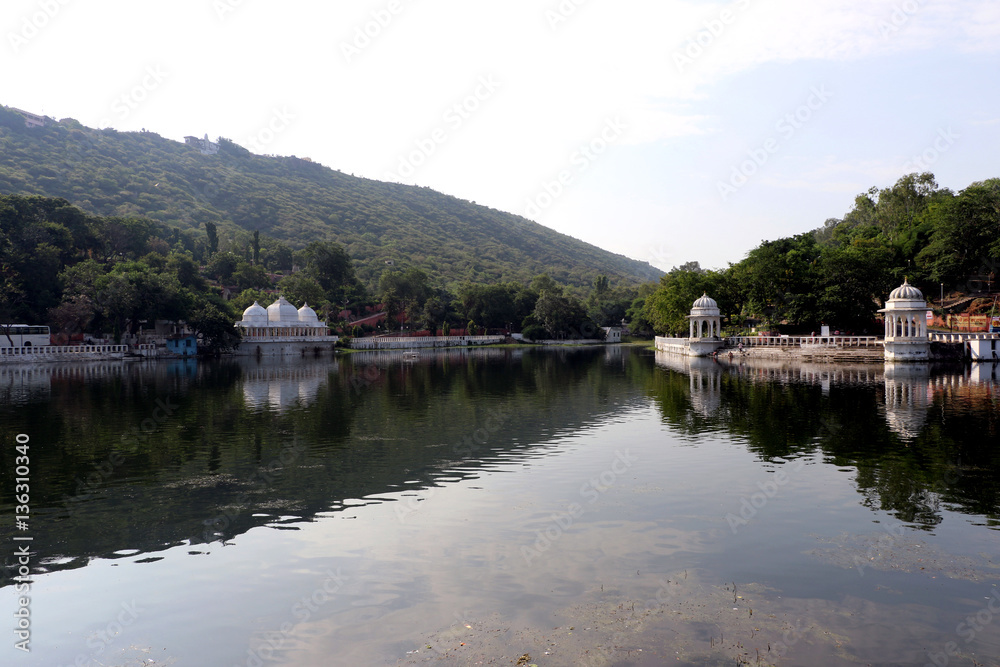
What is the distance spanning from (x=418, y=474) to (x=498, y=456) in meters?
3.63

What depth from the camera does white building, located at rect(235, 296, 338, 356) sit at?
104m

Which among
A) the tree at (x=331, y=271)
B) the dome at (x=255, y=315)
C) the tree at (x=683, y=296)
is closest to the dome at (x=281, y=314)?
the dome at (x=255, y=315)

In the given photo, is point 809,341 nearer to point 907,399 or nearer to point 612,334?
point 907,399

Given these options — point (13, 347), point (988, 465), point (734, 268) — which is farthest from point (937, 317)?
point (13, 347)

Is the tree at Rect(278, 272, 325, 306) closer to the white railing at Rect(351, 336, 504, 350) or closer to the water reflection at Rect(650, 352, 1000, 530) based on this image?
the white railing at Rect(351, 336, 504, 350)

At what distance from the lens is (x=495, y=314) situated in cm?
13375

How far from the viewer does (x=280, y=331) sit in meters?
106

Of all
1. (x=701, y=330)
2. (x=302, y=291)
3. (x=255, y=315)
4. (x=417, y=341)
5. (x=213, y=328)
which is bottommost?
(x=417, y=341)
